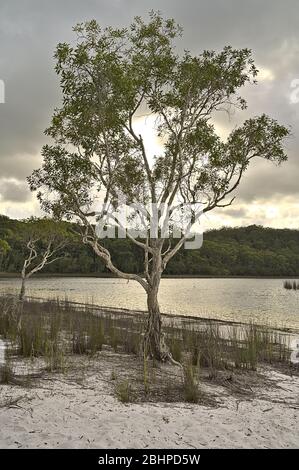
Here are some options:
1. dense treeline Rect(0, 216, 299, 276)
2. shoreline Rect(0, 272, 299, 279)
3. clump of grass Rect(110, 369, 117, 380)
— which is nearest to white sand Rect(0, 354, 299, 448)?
clump of grass Rect(110, 369, 117, 380)

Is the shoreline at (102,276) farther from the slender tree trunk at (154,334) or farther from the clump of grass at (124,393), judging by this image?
the clump of grass at (124,393)

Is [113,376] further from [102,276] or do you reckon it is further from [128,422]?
[102,276]

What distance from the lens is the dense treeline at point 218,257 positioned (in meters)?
90.4

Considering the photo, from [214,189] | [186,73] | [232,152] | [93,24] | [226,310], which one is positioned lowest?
[226,310]

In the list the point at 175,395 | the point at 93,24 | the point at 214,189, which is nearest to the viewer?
the point at 175,395

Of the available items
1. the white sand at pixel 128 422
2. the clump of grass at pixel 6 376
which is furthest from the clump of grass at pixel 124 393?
the clump of grass at pixel 6 376

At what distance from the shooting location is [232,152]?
1037cm

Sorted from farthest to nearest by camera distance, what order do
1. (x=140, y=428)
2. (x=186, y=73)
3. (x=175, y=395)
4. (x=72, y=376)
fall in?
(x=186, y=73) → (x=72, y=376) → (x=175, y=395) → (x=140, y=428)

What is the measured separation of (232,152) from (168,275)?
103016 mm

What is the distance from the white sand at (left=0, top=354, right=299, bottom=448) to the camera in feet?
16.1

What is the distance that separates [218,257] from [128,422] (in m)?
114

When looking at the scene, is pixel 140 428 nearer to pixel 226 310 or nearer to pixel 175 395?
pixel 175 395

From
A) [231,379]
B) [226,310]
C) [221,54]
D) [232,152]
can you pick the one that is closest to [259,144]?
[232,152]
